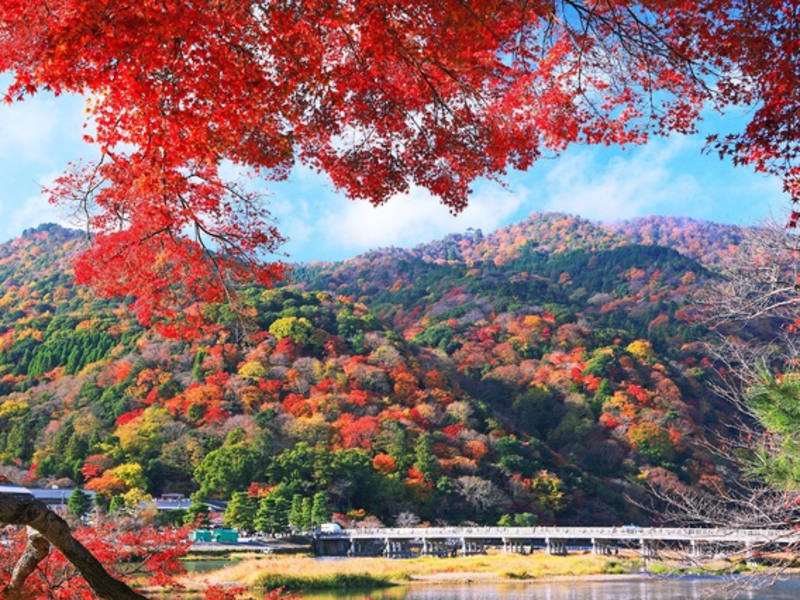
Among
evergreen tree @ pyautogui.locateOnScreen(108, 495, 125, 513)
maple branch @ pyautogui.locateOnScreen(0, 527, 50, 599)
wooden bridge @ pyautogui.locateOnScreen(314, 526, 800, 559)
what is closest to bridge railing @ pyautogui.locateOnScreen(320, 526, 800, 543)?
wooden bridge @ pyautogui.locateOnScreen(314, 526, 800, 559)

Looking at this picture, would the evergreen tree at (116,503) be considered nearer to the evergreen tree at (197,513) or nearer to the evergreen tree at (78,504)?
the evergreen tree at (197,513)

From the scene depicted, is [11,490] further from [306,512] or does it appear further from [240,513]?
[306,512]

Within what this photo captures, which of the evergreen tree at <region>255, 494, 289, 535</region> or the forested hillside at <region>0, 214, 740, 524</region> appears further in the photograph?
the forested hillside at <region>0, 214, 740, 524</region>

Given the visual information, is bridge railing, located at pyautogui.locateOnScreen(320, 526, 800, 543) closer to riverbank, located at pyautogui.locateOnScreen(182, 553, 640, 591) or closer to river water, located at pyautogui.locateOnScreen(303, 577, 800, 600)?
riverbank, located at pyautogui.locateOnScreen(182, 553, 640, 591)

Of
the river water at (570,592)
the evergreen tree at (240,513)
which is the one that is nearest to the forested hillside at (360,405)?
the evergreen tree at (240,513)

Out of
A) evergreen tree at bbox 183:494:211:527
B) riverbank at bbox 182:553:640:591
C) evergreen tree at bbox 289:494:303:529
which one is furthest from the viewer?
evergreen tree at bbox 289:494:303:529

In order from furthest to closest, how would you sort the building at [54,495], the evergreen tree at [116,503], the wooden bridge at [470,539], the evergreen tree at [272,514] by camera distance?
the wooden bridge at [470,539] → the evergreen tree at [272,514] → the building at [54,495] → the evergreen tree at [116,503]
